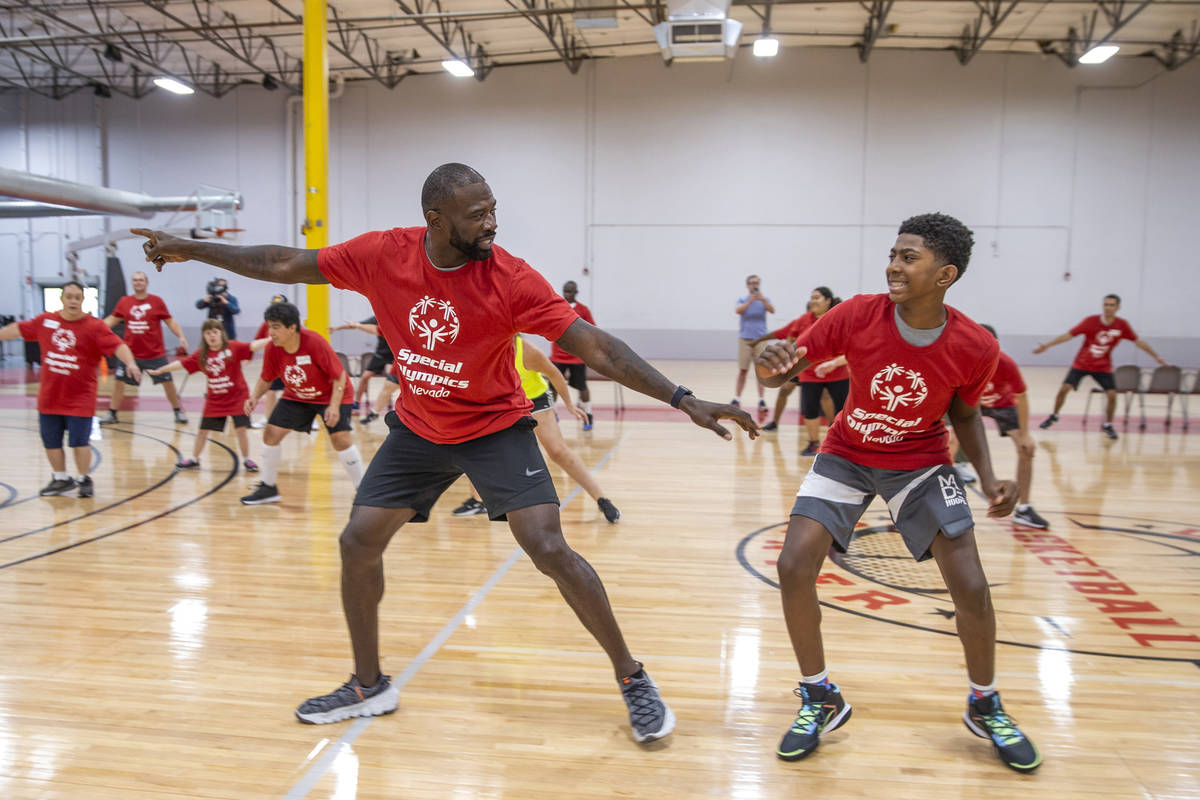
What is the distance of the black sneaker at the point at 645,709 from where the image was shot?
9.79ft

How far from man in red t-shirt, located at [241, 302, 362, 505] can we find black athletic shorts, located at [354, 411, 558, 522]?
11.0 feet

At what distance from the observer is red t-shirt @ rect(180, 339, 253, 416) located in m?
7.83

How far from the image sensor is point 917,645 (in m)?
3.94

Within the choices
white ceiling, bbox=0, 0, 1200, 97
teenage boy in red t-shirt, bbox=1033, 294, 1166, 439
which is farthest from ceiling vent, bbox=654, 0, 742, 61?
teenage boy in red t-shirt, bbox=1033, 294, 1166, 439

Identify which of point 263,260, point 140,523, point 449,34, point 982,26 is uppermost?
point 982,26

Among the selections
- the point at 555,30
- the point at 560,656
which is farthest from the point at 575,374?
the point at 555,30

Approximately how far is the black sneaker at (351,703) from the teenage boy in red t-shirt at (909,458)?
141cm

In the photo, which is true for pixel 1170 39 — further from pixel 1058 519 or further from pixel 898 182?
pixel 1058 519

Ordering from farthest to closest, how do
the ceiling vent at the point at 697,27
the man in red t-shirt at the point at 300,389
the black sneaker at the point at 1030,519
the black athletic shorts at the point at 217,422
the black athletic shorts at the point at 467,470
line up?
the ceiling vent at the point at 697,27, the black athletic shorts at the point at 217,422, the man in red t-shirt at the point at 300,389, the black sneaker at the point at 1030,519, the black athletic shorts at the point at 467,470

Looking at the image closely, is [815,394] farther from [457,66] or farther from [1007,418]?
[457,66]

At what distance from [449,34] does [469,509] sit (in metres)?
14.4

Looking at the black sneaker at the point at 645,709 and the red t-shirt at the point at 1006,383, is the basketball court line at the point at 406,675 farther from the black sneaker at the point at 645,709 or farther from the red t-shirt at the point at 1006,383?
the red t-shirt at the point at 1006,383

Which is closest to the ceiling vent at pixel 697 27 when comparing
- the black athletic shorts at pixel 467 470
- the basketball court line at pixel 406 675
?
the basketball court line at pixel 406 675

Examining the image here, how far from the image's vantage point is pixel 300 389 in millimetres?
6602
